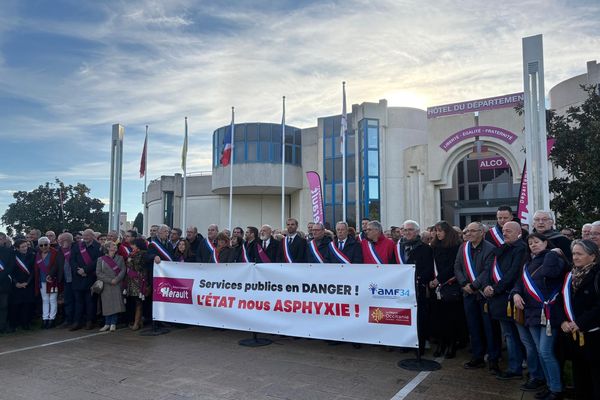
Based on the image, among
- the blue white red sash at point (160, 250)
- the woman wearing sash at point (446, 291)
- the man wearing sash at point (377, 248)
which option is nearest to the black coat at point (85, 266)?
the blue white red sash at point (160, 250)

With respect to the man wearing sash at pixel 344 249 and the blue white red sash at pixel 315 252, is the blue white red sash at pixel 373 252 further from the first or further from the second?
the blue white red sash at pixel 315 252

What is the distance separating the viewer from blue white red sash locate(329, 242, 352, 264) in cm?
696

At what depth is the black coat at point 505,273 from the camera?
5.02 meters

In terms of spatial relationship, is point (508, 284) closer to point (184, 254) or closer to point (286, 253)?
point (286, 253)

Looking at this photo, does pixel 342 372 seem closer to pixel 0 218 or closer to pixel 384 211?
pixel 384 211

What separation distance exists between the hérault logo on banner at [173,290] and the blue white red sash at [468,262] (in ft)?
15.0

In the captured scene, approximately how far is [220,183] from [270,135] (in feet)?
17.4

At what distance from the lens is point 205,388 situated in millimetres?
4941

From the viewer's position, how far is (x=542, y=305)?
4.55 m

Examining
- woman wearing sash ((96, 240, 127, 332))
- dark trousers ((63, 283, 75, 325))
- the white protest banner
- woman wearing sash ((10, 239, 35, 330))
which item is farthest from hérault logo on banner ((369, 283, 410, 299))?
woman wearing sash ((10, 239, 35, 330))

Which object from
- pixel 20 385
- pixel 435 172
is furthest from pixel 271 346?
pixel 435 172

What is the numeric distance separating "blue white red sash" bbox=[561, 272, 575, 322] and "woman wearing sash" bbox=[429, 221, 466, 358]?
1.79 m

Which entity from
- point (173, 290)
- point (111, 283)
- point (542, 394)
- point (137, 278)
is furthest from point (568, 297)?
point (111, 283)

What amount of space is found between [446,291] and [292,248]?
9.34 feet
